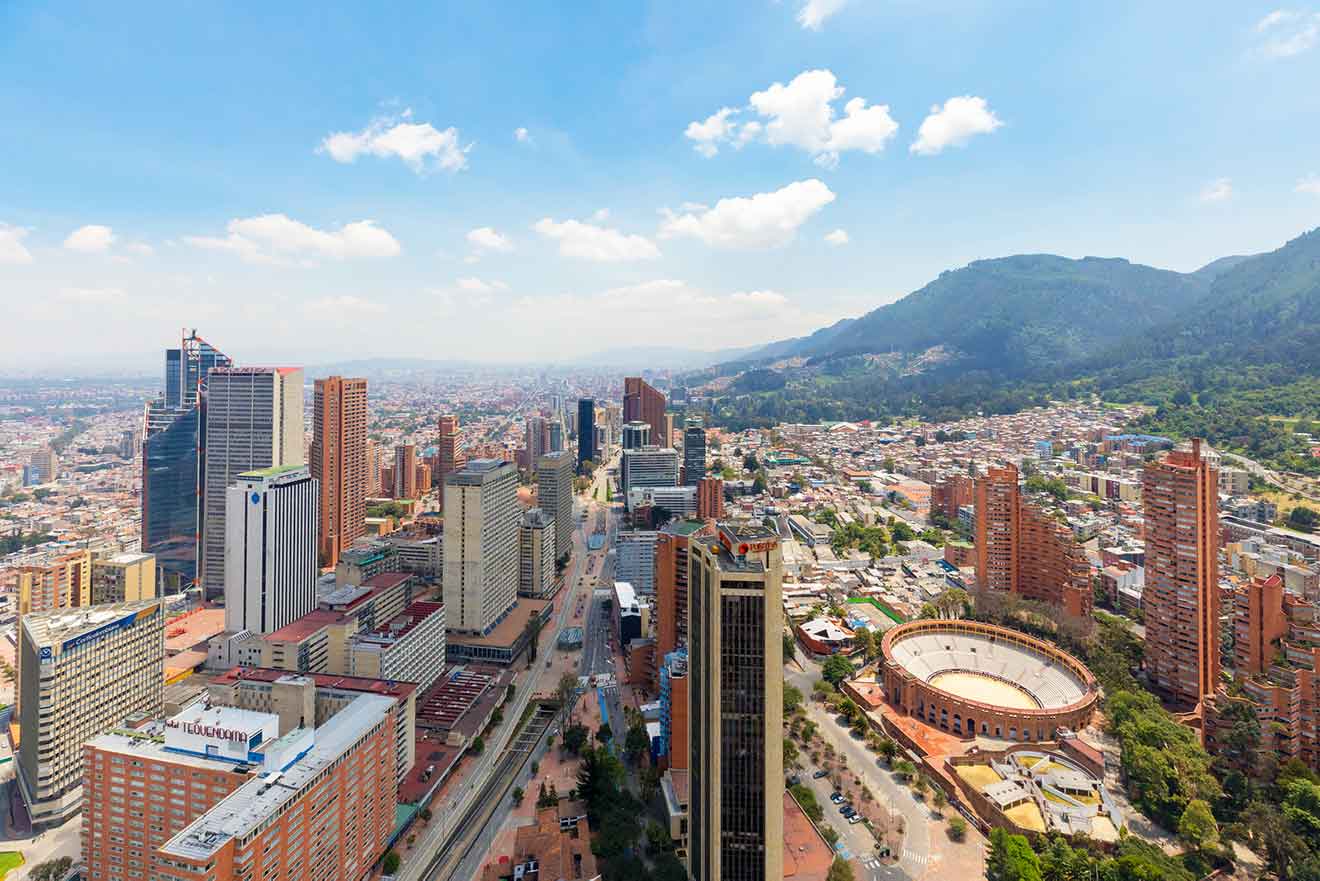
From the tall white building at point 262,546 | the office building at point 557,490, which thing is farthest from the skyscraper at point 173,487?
the office building at point 557,490

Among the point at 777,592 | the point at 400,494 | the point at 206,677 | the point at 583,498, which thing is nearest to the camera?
the point at 777,592

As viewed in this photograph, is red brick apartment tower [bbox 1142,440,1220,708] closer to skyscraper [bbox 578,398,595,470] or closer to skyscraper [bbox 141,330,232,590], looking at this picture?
skyscraper [bbox 141,330,232,590]

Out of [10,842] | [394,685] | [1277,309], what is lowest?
[10,842]

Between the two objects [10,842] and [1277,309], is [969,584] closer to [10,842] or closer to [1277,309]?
[10,842]

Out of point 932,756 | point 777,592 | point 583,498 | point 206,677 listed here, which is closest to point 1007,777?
point 932,756

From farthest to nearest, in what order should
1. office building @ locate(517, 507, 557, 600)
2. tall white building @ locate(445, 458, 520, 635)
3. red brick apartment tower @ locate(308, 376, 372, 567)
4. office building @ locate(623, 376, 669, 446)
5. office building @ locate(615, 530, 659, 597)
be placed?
office building @ locate(623, 376, 669, 446) < red brick apartment tower @ locate(308, 376, 372, 567) < office building @ locate(615, 530, 659, 597) < office building @ locate(517, 507, 557, 600) < tall white building @ locate(445, 458, 520, 635)

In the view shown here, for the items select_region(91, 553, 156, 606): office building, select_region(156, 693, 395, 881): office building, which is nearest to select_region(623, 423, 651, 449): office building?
select_region(91, 553, 156, 606): office building
